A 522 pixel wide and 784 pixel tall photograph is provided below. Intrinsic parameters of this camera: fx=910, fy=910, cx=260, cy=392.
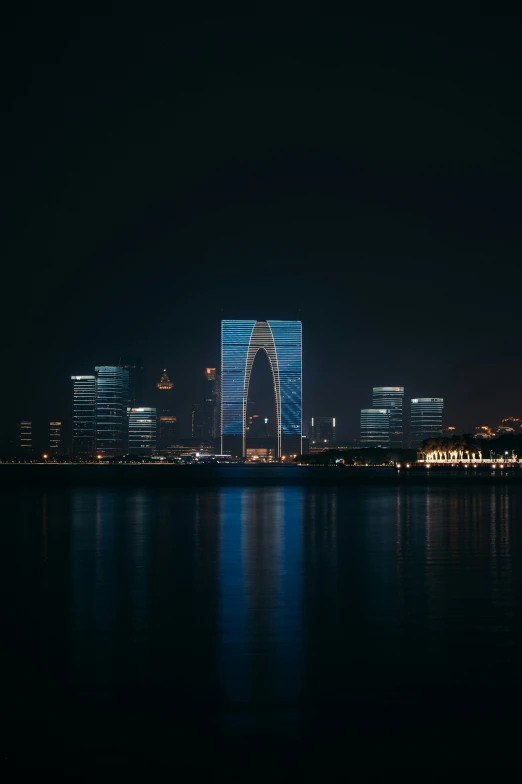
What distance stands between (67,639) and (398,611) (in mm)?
5544

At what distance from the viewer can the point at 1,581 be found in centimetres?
1919

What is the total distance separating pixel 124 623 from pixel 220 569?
6.98 meters

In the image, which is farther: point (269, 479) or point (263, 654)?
point (269, 479)

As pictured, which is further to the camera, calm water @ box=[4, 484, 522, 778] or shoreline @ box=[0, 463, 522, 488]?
shoreline @ box=[0, 463, 522, 488]

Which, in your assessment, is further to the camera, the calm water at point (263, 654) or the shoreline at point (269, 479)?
the shoreline at point (269, 479)

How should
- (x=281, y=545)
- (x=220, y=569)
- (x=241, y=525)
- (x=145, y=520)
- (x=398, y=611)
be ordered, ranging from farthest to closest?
(x=145, y=520)
(x=241, y=525)
(x=281, y=545)
(x=220, y=569)
(x=398, y=611)

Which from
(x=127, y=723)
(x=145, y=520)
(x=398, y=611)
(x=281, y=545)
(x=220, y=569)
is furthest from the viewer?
(x=145, y=520)

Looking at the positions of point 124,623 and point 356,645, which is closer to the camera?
point 356,645

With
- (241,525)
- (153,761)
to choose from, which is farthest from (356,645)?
(241,525)

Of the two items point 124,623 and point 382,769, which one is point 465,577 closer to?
point 124,623

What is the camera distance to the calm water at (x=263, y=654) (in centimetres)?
816

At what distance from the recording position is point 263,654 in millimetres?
11789

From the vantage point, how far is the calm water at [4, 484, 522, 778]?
8164mm

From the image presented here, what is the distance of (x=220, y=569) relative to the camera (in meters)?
21.1
